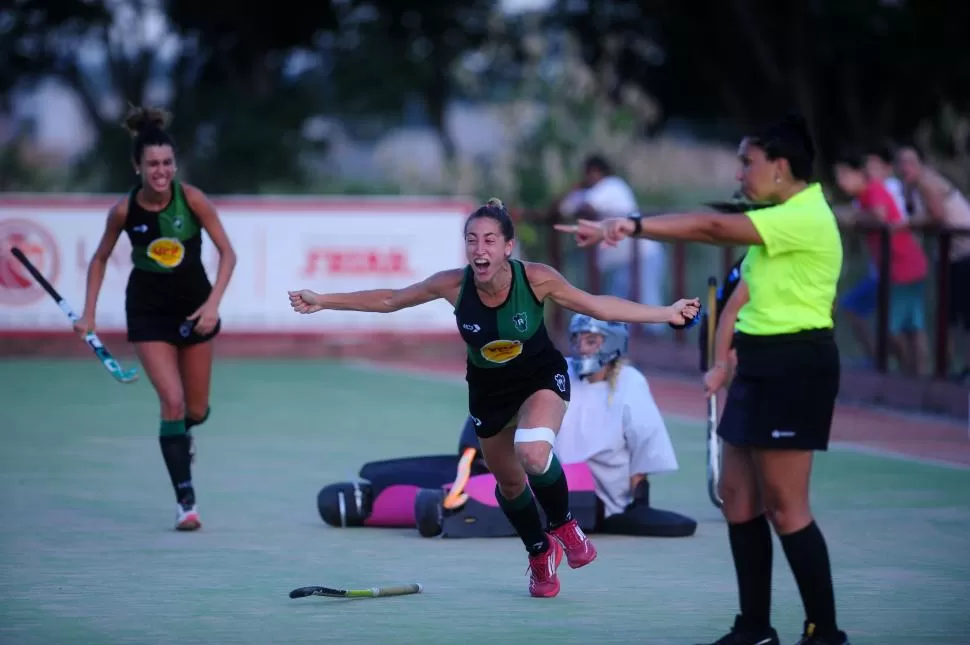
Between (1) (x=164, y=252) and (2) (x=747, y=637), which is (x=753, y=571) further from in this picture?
(1) (x=164, y=252)

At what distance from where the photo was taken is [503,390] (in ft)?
26.2

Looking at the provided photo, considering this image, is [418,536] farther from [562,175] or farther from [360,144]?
[360,144]

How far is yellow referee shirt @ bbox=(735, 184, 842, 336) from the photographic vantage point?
21.2 ft

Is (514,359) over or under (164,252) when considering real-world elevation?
under

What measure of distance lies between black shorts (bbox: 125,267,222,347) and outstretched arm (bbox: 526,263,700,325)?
2.60 m

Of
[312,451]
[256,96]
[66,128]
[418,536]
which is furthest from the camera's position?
[66,128]

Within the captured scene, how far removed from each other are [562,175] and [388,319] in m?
7.33

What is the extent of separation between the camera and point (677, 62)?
3650cm

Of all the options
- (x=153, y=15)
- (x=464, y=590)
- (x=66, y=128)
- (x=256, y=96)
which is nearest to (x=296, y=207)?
(x=464, y=590)

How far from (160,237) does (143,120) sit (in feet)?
2.34

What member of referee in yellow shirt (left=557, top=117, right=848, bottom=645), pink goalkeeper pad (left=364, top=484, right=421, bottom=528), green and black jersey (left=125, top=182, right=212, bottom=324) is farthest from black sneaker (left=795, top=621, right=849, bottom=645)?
green and black jersey (left=125, top=182, right=212, bottom=324)

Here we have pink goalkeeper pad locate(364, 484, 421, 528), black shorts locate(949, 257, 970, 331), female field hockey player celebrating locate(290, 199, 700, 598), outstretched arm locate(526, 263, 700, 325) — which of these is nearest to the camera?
outstretched arm locate(526, 263, 700, 325)

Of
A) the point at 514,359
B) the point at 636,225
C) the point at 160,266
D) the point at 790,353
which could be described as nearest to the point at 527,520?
the point at 514,359

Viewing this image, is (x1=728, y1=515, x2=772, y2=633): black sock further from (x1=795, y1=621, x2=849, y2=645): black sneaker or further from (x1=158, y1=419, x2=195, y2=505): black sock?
(x1=158, y1=419, x2=195, y2=505): black sock
